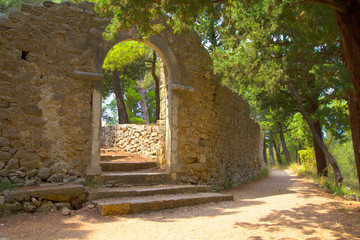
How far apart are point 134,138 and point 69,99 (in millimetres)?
4957

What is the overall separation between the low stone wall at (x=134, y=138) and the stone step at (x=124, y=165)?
1.46 metres

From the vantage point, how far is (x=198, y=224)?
4.21 meters

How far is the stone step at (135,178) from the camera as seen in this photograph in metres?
6.15

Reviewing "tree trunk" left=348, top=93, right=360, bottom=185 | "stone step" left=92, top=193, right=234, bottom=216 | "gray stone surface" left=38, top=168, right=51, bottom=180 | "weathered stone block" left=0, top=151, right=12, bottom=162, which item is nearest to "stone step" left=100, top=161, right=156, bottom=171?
"gray stone surface" left=38, top=168, right=51, bottom=180

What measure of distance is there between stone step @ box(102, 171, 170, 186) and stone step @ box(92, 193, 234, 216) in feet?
3.25

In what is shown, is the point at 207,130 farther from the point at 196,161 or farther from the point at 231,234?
the point at 231,234

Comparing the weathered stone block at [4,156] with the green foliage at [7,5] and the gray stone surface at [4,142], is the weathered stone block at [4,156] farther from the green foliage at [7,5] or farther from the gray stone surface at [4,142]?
the green foliage at [7,5]

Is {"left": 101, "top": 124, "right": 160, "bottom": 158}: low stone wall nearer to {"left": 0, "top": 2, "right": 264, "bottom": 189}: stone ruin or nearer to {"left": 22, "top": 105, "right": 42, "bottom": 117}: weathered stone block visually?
{"left": 0, "top": 2, "right": 264, "bottom": 189}: stone ruin

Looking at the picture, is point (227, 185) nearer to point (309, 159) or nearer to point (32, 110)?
→ point (32, 110)

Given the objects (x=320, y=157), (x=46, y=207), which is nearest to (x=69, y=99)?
(x=46, y=207)

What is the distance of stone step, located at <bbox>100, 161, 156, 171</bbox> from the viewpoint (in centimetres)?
715

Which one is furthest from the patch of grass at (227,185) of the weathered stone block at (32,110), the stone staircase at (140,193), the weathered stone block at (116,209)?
the weathered stone block at (32,110)

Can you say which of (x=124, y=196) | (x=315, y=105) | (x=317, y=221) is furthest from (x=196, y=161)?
(x=315, y=105)

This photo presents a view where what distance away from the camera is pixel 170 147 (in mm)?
7082
